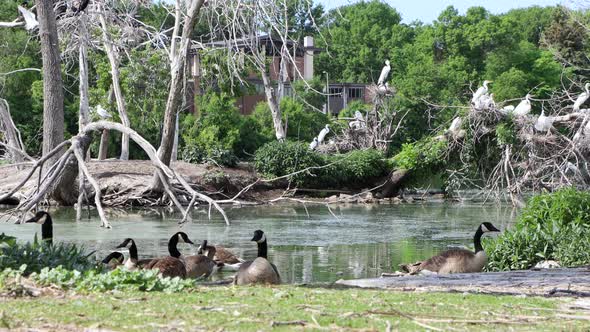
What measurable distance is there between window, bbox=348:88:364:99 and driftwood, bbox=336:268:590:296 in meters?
56.3

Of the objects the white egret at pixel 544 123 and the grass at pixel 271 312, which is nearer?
the grass at pixel 271 312

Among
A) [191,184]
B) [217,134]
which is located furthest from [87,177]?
[217,134]

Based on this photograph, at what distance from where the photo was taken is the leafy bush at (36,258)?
938cm

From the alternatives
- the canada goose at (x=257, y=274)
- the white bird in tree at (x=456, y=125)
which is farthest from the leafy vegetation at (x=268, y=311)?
the white bird in tree at (x=456, y=125)

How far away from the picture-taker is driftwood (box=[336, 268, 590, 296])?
403 inches

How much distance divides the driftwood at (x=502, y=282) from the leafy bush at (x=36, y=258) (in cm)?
319

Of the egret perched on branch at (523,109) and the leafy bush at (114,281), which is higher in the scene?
the egret perched on branch at (523,109)

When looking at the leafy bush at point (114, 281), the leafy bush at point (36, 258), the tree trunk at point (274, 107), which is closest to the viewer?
the leafy bush at point (114, 281)

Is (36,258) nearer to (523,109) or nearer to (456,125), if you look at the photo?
(523,109)

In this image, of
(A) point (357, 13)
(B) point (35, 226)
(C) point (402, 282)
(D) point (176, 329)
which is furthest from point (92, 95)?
(A) point (357, 13)

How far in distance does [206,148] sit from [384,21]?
167 feet

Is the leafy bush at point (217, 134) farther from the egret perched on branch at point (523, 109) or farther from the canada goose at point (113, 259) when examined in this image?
the canada goose at point (113, 259)

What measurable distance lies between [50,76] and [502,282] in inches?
458

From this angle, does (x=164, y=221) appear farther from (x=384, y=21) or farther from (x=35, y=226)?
(x=384, y=21)
